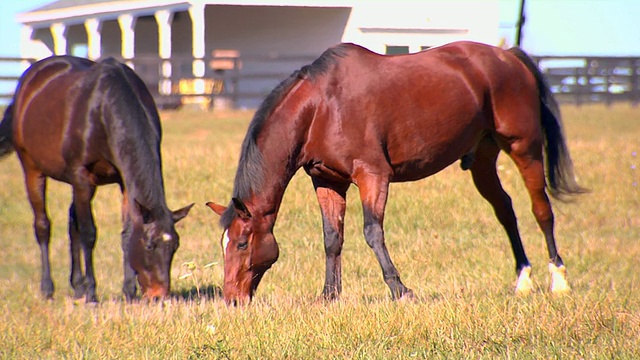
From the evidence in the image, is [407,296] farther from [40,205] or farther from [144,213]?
[40,205]

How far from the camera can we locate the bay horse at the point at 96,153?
6.49 m

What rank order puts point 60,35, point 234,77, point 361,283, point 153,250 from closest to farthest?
1. point 153,250
2. point 361,283
3. point 234,77
4. point 60,35

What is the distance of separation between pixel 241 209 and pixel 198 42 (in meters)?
17.7

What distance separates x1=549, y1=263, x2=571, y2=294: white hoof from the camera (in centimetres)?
648

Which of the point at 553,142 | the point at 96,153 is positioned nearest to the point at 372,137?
the point at 553,142

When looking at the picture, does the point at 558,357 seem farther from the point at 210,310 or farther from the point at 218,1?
the point at 218,1

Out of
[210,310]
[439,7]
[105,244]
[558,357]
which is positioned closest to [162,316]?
[210,310]

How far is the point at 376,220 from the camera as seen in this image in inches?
233

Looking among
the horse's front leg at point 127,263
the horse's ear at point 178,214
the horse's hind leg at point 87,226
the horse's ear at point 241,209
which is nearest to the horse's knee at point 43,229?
the horse's hind leg at point 87,226

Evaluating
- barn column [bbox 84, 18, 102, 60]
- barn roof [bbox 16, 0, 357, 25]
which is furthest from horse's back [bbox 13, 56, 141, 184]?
barn column [bbox 84, 18, 102, 60]

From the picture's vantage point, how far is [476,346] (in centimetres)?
447

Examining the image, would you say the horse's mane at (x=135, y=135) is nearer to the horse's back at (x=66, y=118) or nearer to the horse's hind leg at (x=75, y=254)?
the horse's back at (x=66, y=118)

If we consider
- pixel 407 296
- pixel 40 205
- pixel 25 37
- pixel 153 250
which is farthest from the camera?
pixel 25 37

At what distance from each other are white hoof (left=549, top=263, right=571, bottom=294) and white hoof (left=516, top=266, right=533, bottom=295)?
174 mm
